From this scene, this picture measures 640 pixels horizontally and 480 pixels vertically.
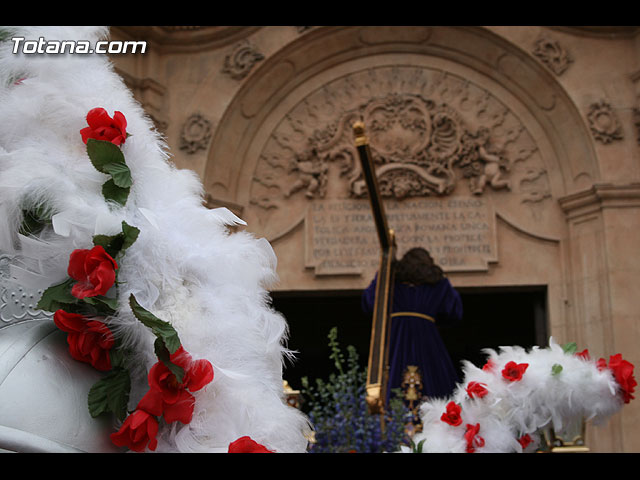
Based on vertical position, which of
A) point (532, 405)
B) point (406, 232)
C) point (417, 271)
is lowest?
point (532, 405)

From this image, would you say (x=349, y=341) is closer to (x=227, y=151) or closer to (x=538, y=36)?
(x=227, y=151)

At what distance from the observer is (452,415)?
2824 mm

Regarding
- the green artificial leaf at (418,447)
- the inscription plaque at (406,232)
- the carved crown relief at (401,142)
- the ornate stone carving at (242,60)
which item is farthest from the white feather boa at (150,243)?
the ornate stone carving at (242,60)

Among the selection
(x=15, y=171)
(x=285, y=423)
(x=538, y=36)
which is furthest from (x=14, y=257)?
(x=538, y=36)

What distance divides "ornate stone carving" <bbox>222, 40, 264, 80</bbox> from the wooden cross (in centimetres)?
495

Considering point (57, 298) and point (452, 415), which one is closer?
point (57, 298)

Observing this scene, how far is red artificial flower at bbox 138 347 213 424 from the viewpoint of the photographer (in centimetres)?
129

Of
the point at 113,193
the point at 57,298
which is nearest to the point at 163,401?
the point at 57,298

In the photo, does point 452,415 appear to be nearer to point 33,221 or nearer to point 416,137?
point 33,221

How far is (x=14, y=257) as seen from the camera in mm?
1356

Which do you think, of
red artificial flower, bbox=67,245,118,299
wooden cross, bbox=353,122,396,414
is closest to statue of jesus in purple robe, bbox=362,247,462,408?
wooden cross, bbox=353,122,396,414

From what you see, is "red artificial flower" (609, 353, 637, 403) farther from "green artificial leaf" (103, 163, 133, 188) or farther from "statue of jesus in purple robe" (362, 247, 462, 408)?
"statue of jesus in purple robe" (362, 247, 462, 408)

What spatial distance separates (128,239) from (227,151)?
8.47 meters

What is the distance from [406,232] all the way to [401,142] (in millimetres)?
1097
